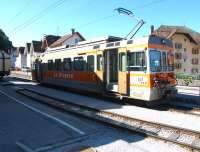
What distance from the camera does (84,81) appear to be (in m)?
19.2

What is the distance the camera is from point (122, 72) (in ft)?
50.5

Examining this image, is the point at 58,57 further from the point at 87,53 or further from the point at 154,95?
the point at 154,95

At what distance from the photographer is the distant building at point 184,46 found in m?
54.6

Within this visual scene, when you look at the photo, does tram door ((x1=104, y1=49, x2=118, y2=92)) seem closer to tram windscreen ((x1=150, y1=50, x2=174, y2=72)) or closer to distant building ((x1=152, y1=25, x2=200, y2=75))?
tram windscreen ((x1=150, y1=50, x2=174, y2=72))

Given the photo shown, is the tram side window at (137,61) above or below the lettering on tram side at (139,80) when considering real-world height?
above

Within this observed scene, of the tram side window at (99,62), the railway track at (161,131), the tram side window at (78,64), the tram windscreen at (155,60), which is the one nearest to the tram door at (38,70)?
the tram side window at (78,64)

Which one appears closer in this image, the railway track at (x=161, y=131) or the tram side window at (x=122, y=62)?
the railway track at (x=161, y=131)

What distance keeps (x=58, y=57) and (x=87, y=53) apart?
5.08 metres

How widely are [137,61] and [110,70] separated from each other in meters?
2.54

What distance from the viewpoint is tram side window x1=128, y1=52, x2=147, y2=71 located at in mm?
14242

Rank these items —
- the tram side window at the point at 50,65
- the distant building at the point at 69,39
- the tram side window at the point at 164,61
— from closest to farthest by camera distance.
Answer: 1. the tram side window at the point at 164,61
2. the tram side window at the point at 50,65
3. the distant building at the point at 69,39

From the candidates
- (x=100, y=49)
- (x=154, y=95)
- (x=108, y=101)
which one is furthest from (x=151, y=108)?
(x=100, y=49)

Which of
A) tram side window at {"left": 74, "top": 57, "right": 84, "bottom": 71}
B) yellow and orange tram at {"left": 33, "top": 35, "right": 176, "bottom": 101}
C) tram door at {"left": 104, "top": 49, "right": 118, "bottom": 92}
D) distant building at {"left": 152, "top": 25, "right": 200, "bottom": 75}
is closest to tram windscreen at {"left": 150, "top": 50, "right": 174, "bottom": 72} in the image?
yellow and orange tram at {"left": 33, "top": 35, "right": 176, "bottom": 101}

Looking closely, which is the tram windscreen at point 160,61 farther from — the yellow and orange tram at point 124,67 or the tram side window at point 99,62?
the tram side window at point 99,62
